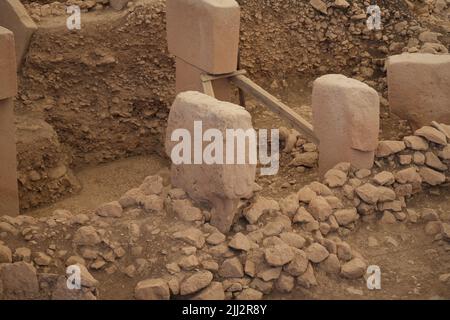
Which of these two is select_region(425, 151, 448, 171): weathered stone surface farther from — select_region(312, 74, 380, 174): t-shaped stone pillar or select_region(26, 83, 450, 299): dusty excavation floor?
select_region(312, 74, 380, 174): t-shaped stone pillar

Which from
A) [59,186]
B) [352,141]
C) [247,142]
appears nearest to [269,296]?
[247,142]

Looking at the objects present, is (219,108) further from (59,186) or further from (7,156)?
(59,186)

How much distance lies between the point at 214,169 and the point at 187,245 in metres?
0.55

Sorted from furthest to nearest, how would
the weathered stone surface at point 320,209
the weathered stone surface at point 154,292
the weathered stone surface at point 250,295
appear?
the weathered stone surface at point 320,209 < the weathered stone surface at point 250,295 < the weathered stone surface at point 154,292

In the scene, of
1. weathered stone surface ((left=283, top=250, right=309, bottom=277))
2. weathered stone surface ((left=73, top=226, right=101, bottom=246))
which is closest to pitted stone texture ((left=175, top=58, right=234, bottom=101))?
weathered stone surface ((left=73, top=226, right=101, bottom=246))

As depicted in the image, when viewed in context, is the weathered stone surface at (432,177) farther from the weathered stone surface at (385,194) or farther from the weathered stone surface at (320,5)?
the weathered stone surface at (320,5)

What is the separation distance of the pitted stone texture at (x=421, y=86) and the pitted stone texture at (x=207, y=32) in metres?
1.44

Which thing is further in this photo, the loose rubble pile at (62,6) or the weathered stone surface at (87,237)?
the loose rubble pile at (62,6)

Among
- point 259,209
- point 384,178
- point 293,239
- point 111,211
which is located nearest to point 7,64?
point 111,211

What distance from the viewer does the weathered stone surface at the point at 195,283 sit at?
485 centimetres

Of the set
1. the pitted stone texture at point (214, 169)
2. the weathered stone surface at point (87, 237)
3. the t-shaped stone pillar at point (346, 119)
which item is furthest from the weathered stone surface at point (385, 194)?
the weathered stone surface at point (87, 237)

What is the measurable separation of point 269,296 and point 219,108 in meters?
1.31

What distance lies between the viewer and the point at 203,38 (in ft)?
22.1

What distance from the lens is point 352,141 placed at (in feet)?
19.5
